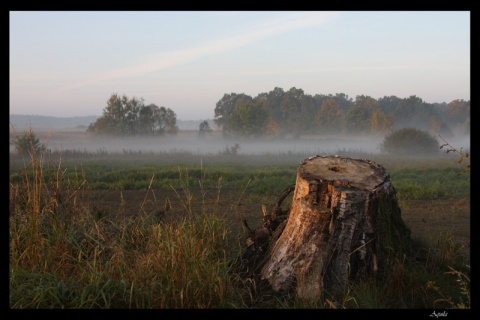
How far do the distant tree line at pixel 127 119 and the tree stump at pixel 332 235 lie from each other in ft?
129

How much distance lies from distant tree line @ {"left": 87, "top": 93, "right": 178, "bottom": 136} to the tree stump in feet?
129

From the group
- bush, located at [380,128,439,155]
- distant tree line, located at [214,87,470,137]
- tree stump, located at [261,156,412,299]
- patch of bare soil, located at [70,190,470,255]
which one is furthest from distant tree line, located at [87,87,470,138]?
tree stump, located at [261,156,412,299]

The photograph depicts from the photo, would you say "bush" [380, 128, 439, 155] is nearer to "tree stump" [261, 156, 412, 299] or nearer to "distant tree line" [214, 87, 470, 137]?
"distant tree line" [214, 87, 470, 137]

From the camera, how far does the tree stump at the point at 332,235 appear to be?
443 cm

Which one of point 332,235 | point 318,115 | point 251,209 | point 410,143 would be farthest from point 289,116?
point 332,235

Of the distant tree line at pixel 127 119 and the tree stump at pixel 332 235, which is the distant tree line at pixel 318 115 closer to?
the distant tree line at pixel 127 119

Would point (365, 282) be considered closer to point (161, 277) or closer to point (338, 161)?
point (338, 161)

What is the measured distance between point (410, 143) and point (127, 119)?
2709cm

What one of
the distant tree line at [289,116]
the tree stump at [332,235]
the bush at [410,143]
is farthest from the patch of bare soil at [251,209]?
the distant tree line at [289,116]

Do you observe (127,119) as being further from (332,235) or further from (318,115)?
(332,235)

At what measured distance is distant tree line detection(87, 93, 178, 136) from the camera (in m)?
42.0

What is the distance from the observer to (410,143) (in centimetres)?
3606

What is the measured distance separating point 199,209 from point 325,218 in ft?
15.1

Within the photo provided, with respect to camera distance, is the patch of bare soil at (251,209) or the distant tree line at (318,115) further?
the distant tree line at (318,115)
